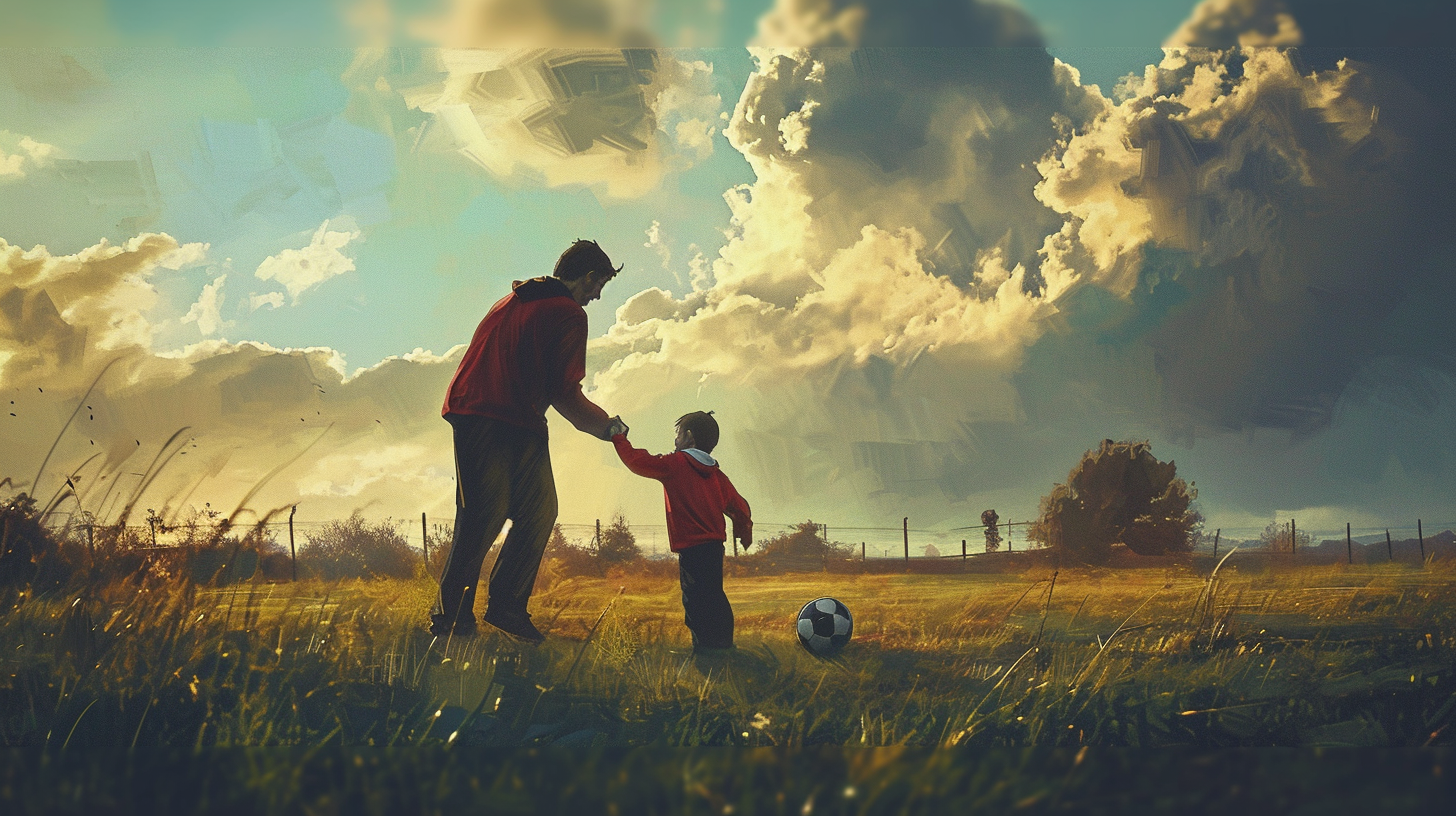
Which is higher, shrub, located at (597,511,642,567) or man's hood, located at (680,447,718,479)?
man's hood, located at (680,447,718,479)

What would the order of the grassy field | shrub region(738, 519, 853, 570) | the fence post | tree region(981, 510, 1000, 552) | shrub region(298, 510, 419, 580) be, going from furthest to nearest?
tree region(981, 510, 1000, 552)
shrub region(738, 519, 853, 570)
shrub region(298, 510, 419, 580)
the fence post
the grassy field

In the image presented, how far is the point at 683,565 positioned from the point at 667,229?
1884mm

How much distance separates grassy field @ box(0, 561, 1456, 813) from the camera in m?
3.31

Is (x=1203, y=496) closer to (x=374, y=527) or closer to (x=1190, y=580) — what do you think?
(x=1190, y=580)

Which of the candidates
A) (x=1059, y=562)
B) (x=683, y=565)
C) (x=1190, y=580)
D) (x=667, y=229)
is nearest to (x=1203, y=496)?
(x=1190, y=580)

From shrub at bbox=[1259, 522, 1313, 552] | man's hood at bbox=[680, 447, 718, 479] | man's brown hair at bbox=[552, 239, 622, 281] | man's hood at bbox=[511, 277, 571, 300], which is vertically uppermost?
man's brown hair at bbox=[552, 239, 622, 281]

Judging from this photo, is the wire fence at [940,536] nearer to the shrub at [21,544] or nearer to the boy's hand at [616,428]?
the boy's hand at [616,428]

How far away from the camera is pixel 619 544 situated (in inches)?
184

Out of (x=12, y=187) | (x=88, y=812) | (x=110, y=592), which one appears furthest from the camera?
(x=12, y=187)

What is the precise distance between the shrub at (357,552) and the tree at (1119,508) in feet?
12.4

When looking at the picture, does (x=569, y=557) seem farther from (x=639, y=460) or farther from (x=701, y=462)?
(x=701, y=462)

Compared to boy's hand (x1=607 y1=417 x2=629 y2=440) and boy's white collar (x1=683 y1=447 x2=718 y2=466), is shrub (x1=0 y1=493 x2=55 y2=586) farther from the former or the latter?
boy's white collar (x1=683 y1=447 x2=718 y2=466)

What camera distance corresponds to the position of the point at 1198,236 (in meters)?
5.22

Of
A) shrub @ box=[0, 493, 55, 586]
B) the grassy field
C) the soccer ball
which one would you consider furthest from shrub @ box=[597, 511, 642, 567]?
shrub @ box=[0, 493, 55, 586]
